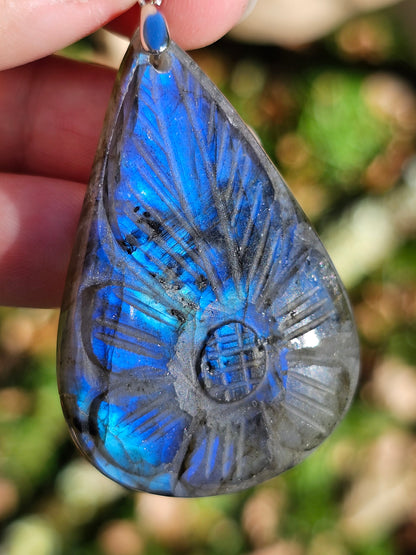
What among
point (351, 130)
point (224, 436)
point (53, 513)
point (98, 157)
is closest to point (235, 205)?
point (98, 157)

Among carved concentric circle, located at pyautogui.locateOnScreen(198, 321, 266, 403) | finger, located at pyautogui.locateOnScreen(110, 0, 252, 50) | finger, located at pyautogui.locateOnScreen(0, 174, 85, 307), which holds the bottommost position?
carved concentric circle, located at pyautogui.locateOnScreen(198, 321, 266, 403)

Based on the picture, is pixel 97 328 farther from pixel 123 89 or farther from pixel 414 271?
pixel 414 271

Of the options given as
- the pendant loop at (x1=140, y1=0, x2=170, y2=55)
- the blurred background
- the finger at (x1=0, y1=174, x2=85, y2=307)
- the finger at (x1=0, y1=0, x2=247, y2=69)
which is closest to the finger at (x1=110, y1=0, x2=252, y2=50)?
the finger at (x1=0, y1=0, x2=247, y2=69)

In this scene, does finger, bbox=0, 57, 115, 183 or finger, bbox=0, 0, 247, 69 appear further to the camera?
finger, bbox=0, 57, 115, 183

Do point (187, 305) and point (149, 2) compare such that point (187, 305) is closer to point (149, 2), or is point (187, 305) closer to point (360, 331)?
point (149, 2)

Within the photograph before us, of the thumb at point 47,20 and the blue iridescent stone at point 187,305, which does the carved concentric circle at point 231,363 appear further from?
the thumb at point 47,20

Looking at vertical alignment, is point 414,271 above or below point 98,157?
below

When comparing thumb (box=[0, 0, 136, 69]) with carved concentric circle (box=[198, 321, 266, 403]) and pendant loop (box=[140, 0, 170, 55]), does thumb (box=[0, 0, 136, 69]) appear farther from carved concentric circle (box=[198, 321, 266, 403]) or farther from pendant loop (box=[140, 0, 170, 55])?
carved concentric circle (box=[198, 321, 266, 403])
